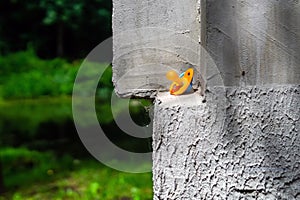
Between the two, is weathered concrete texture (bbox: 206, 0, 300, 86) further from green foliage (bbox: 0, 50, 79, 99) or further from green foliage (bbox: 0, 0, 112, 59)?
green foliage (bbox: 0, 0, 112, 59)

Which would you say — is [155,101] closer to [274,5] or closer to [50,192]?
[274,5]

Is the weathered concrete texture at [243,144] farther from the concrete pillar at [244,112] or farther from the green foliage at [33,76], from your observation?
the green foliage at [33,76]

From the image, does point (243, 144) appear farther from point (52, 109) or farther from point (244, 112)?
point (52, 109)

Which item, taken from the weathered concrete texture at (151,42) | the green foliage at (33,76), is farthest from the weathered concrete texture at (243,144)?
the green foliage at (33,76)

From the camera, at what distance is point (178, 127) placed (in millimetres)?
991

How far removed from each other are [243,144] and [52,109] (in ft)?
32.8

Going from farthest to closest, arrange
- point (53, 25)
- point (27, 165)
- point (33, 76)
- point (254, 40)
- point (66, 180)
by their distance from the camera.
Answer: point (53, 25) → point (33, 76) → point (27, 165) → point (66, 180) → point (254, 40)

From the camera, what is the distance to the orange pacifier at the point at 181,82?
40.7 inches

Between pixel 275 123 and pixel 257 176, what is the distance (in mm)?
113

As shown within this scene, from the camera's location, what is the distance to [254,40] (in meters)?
0.97

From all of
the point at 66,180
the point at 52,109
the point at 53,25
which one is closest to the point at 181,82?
the point at 66,180

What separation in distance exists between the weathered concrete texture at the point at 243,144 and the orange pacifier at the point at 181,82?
0.06m

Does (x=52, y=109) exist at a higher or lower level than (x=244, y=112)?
lower

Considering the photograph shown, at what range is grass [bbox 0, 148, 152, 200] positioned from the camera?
4.34 meters
